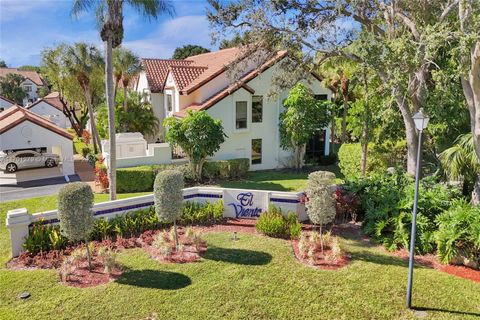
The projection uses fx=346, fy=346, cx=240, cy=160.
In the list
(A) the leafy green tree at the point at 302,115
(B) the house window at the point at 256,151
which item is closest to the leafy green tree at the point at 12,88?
(B) the house window at the point at 256,151

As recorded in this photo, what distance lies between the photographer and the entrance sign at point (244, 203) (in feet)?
44.8

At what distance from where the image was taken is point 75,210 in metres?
9.31

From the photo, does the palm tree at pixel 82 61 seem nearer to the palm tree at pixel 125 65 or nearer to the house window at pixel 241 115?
the palm tree at pixel 125 65

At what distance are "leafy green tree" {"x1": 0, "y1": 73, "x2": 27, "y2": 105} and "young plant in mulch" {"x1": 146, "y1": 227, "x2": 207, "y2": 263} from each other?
6786 cm

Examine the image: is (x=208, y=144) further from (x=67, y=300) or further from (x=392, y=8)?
(x=67, y=300)

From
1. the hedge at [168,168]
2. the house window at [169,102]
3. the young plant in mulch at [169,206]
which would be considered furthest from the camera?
the house window at [169,102]

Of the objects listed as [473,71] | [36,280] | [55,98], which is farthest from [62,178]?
[55,98]

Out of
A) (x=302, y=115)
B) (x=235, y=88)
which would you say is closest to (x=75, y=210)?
(x=235, y=88)

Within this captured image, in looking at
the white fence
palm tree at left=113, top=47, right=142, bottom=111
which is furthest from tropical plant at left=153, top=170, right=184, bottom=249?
palm tree at left=113, top=47, right=142, bottom=111

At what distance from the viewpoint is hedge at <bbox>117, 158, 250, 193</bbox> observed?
19.6m

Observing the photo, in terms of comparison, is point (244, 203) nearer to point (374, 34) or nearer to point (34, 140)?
point (374, 34)

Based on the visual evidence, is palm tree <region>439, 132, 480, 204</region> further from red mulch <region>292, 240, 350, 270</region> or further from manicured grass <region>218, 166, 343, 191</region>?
manicured grass <region>218, 166, 343, 191</region>

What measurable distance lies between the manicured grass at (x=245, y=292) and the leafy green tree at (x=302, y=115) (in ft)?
42.4

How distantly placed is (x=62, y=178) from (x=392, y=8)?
2183 cm
